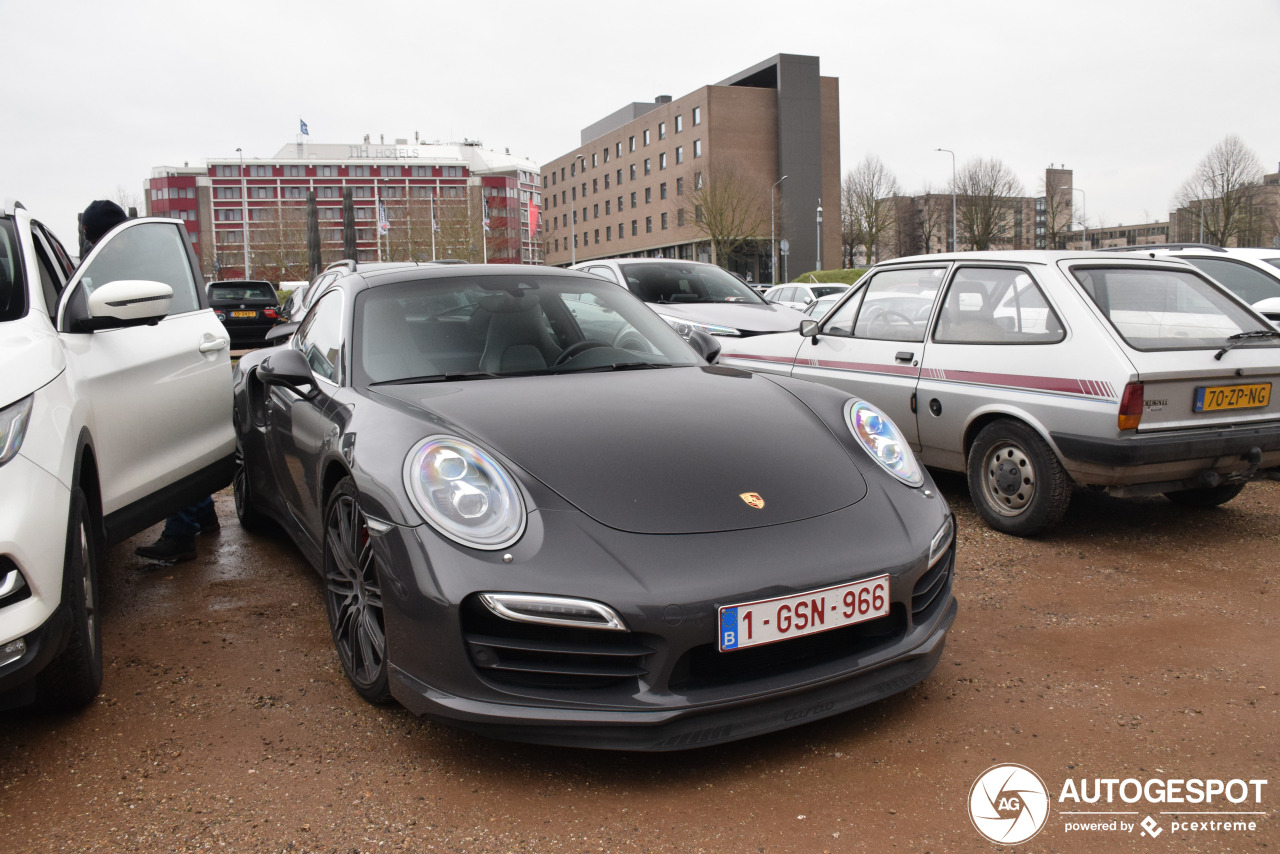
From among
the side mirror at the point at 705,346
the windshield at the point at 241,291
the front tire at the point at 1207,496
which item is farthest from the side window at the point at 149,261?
the windshield at the point at 241,291

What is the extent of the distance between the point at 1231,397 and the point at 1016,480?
101 centimetres

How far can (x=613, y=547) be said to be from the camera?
7.66 feet

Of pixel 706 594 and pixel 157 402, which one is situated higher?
pixel 157 402

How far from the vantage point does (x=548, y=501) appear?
2.46 m

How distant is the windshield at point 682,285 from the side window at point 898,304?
3.29m

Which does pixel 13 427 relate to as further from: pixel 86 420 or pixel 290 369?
pixel 290 369

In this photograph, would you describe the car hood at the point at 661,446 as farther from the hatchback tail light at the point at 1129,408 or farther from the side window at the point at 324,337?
the hatchback tail light at the point at 1129,408

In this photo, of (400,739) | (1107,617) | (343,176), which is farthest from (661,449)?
(343,176)

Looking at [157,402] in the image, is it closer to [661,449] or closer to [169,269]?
[169,269]

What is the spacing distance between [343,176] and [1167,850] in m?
116

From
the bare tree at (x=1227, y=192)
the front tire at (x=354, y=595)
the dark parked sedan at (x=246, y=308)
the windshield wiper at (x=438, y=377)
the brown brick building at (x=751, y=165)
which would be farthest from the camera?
the brown brick building at (x=751, y=165)

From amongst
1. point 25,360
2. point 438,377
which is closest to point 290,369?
point 438,377

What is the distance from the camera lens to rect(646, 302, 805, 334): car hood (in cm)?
819

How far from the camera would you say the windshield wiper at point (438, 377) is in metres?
3.21
